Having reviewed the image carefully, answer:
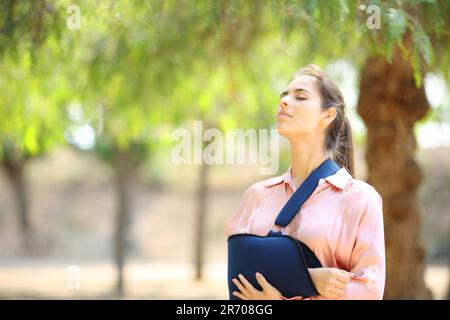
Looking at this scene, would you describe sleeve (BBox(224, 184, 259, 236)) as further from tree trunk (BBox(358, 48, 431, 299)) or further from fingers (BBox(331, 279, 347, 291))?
tree trunk (BBox(358, 48, 431, 299))

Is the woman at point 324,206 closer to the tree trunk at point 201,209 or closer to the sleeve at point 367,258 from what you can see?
the sleeve at point 367,258

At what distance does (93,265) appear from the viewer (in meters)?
21.5

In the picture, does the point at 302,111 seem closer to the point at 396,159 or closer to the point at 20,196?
the point at 396,159

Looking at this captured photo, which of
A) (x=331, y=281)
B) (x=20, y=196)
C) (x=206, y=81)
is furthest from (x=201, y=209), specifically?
(x=331, y=281)

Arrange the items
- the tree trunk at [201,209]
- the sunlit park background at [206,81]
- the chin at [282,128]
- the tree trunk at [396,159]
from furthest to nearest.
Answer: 1. the tree trunk at [201,209]
2. the tree trunk at [396,159]
3. the sunlit park background at [206,81]
4. the chin at [282,128]

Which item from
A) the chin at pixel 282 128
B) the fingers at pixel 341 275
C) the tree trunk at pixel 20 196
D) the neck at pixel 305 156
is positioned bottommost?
the tree trunk at pixel 20 196

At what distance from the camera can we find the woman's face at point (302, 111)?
8.30 feet

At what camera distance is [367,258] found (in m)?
2.30

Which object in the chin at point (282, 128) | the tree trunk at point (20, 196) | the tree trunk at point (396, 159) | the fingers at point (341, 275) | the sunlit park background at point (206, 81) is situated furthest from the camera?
the tree trunk at point (20, 196)

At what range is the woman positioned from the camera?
231 centimetres

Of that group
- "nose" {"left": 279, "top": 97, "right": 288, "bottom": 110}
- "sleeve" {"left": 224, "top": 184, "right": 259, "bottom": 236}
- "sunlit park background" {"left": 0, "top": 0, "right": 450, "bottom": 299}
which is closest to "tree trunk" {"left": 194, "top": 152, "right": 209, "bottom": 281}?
"sunlit park background" {"left": 0, "top": 0, "right": 450, "bottom": 299}

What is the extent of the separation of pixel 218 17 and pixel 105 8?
3.92 feet

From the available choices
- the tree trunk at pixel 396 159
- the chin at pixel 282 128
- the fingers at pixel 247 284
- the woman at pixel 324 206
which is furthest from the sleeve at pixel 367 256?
the tree trunk at pixel 396 159
